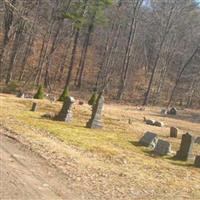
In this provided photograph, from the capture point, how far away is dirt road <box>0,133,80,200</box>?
10062 mm

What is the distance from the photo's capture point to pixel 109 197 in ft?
36.7

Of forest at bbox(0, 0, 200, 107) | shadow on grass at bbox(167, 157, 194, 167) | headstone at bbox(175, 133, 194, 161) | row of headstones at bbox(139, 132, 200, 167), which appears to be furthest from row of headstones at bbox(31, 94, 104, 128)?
forest at bbox(0, 0, 200, 107)

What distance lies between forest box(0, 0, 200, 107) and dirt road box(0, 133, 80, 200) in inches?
1237

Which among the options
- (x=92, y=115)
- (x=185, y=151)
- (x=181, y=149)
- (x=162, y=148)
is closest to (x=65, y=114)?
(x=92, y=115)

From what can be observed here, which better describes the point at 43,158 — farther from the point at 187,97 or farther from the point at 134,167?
the point at 187,97

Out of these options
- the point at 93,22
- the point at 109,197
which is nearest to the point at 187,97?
the point at 93,22

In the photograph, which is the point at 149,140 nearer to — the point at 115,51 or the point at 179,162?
the point at 179,162

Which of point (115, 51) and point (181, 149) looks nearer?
point (181, 149)

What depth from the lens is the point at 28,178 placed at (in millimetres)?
11312

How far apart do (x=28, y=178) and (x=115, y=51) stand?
167 ft

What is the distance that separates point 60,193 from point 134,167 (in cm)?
495

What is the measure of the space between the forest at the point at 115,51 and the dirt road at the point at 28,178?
31431mm

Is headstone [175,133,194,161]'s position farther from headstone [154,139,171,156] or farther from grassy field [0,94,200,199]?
grassy field [0,94,200,199]

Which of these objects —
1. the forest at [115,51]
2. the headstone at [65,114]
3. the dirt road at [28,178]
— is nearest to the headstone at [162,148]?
the headstone at [65,114]
